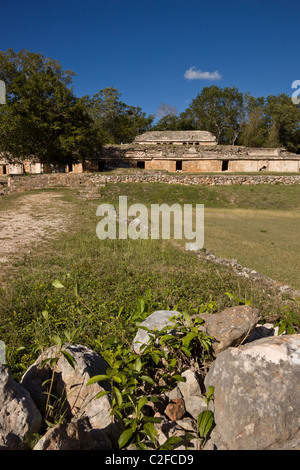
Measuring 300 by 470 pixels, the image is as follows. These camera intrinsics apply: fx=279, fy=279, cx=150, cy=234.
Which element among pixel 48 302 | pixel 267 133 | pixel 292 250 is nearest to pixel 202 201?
pixel 292 250

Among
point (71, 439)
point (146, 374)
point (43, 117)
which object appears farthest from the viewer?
point (43, 117)

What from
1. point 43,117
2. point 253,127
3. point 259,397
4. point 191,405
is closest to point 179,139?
point 43,117

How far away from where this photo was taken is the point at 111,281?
4.94 m

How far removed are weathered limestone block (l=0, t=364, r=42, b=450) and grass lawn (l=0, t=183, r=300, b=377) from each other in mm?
715

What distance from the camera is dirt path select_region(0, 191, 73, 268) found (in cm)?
692

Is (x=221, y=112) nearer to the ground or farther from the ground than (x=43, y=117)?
farther from the ground

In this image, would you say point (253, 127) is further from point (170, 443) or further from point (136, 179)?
point (170, 443)

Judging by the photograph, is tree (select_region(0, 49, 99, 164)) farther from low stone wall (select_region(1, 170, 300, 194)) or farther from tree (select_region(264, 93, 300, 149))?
tree (select_region(264, 93, 300, 149))

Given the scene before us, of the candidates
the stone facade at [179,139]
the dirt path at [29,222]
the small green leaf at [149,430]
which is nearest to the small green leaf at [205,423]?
the small green leaf at [149,430]

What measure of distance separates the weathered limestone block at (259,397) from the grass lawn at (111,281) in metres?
1.11

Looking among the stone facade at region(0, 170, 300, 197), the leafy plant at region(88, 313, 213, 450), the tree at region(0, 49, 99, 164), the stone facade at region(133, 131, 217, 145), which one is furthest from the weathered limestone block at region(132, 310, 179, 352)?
the stone facade at region(133, 131, 217, 145)

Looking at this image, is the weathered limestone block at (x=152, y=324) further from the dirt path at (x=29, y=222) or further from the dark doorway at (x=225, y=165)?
the dark doorway at (x=225, y=165)

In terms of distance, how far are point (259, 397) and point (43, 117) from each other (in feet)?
79.7

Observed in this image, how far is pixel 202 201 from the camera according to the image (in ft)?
61.4
